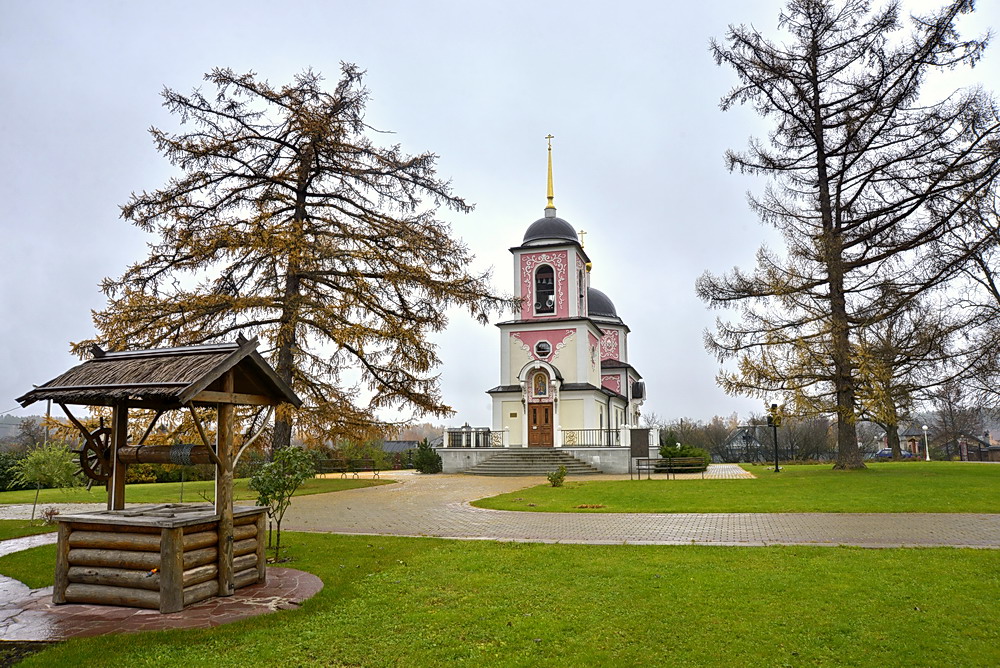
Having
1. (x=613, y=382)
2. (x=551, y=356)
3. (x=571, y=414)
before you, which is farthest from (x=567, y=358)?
(x=613, y=382)

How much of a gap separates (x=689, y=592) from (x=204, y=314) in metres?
16.6

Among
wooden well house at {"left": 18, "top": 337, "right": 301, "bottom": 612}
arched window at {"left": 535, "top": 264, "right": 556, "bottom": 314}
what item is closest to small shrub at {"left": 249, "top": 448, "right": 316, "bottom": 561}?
wooden well house at {"left": 18, "top": 337, "right": 301, "bottom": 612}

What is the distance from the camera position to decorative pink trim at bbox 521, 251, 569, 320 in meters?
35.7

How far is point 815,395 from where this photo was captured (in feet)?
77.1

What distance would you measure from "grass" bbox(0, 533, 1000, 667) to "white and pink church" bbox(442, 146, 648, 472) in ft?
73.3

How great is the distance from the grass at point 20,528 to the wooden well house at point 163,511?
17.7ft

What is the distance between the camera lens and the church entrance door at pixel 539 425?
3366 cm

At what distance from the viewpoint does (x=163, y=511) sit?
7801 mm

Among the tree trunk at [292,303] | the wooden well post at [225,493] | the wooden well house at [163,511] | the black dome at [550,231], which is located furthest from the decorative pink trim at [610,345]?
the wooden well post at [225,493]

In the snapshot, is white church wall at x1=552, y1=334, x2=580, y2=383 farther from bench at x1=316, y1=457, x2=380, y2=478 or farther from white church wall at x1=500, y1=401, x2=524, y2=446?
bench at x1=316, y1=457, x2=380, y2=478

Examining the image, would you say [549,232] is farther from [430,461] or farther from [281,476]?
[281,476]

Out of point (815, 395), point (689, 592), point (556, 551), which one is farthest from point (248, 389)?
point (815, 395)

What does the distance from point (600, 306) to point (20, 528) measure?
39.5 meters

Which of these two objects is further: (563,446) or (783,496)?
(563,446)
